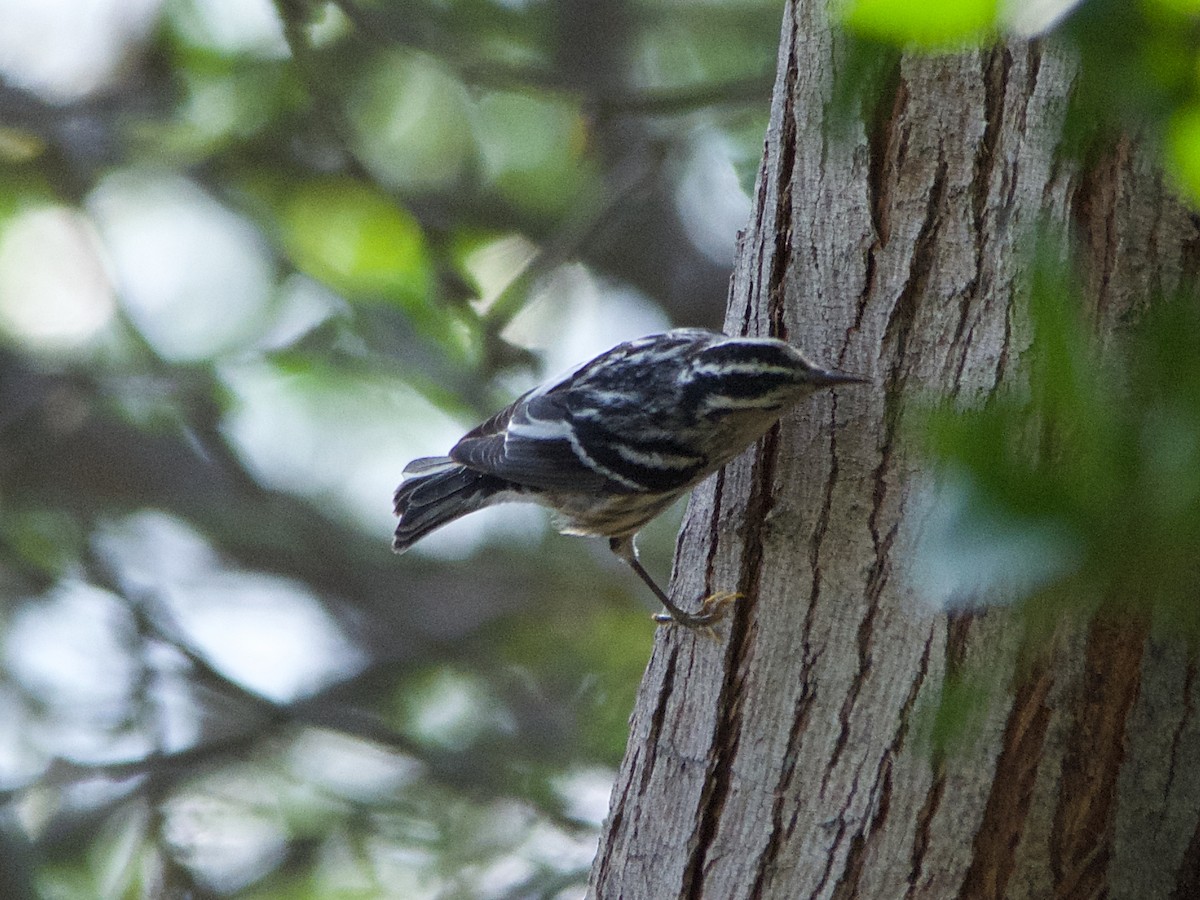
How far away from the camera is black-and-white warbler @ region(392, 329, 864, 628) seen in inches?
116

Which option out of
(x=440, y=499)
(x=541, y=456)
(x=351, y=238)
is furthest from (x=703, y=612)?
(x=351, y=238)

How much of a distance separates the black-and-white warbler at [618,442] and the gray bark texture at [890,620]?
10cm

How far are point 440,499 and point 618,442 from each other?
1.94 feet

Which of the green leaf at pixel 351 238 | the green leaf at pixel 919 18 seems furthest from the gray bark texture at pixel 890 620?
the green leaf at pixel 351 238

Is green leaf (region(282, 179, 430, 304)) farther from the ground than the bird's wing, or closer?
farther from the ground

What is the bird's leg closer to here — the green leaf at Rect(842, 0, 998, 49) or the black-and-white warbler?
the black-and-white warbler

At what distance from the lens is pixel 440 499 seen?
377 cm

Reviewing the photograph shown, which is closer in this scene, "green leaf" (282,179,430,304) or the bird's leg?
the bird's leg

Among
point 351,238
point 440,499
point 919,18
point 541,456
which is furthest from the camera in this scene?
point 351,238

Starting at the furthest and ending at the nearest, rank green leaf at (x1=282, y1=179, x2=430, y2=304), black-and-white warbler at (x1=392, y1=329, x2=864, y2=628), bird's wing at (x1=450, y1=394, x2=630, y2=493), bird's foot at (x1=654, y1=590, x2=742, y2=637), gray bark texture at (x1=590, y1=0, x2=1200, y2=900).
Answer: green leaf at (x1=282, y1=179, x2=430, y2=304) → bird's wing at (x1=450, y1=394, x2=630, y2=493) → black-and-white warbler at (x1=392, y1=329, x2=864, y2=628) → bird's foot at (x1=654, y1=590, x2=742, y2=637) → gray bark texture at (x1=590, y1=0, x2=1200, y2=900)

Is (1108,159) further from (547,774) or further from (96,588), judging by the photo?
(96,588)

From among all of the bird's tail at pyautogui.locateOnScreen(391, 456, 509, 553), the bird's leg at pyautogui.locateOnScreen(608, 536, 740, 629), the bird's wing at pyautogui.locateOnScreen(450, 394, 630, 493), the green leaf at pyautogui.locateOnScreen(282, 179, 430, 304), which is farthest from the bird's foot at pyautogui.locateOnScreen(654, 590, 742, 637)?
→ the green leaf at pyautogui.locateOnScreen(282, 179, 430, 304)

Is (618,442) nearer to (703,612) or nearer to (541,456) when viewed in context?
(541,456)

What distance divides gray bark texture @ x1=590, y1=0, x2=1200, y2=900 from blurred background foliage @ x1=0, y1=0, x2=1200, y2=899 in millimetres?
1925
